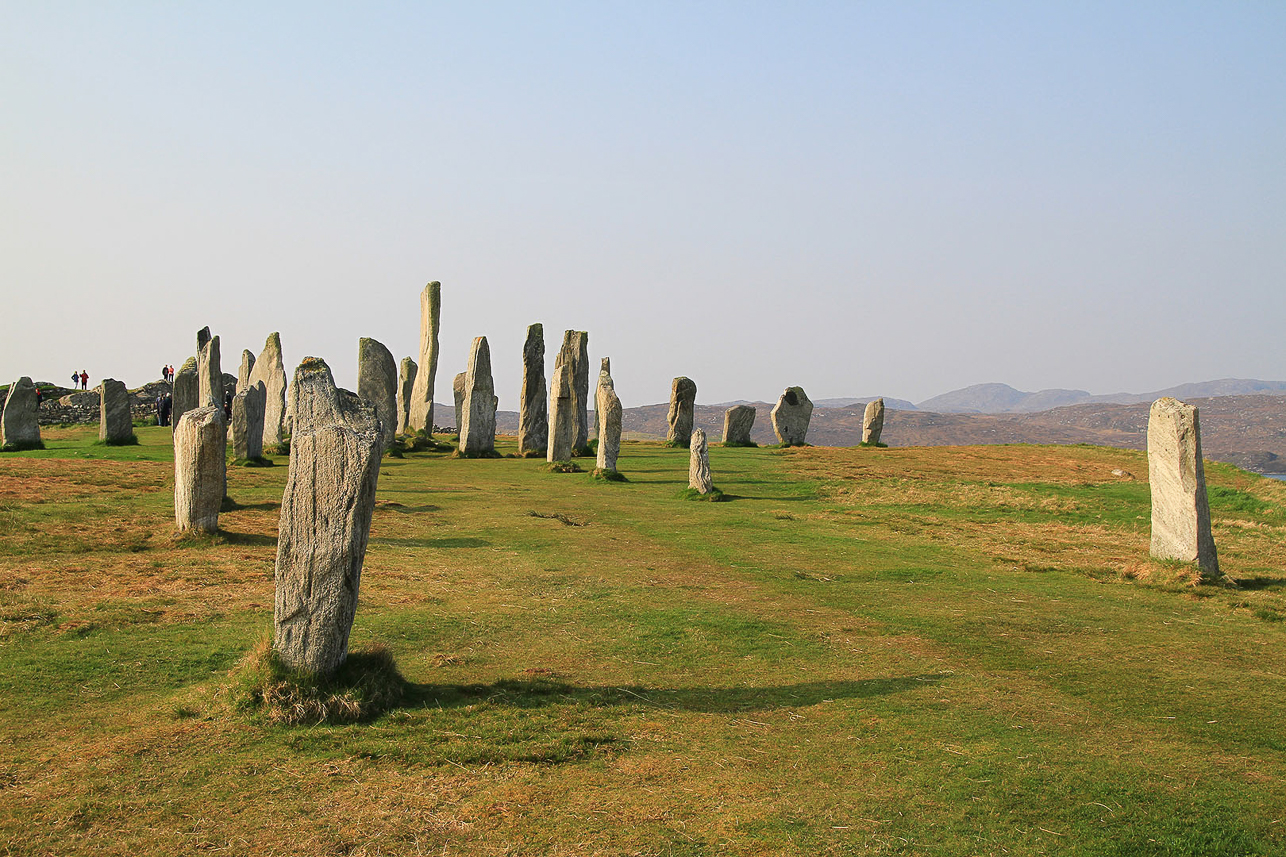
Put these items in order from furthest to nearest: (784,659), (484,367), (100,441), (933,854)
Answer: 1. (484,367)
2. (100,441)
3. (784,659)
4. (933,854)

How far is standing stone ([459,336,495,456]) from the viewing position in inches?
1222

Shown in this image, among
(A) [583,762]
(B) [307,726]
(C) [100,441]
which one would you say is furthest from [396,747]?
(C) [100,441]

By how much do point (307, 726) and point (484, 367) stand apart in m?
25.3

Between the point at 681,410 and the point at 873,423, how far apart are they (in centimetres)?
855

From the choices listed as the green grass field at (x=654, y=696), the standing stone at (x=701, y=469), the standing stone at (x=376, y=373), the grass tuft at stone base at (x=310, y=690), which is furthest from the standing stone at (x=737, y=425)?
the grass tuft at stone base at (x=310, y=690)

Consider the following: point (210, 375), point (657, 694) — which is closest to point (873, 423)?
point (210, 375)

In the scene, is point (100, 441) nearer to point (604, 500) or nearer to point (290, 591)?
point (604, 500)

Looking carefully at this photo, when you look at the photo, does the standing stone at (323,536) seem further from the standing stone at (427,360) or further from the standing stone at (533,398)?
the standing stone at (427,360)

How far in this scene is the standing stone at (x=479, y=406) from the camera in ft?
102

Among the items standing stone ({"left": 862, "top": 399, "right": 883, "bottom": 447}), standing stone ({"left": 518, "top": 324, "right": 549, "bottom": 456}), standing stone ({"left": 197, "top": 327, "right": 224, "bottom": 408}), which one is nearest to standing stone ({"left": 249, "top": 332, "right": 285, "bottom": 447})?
standing stone ({"left": 197, "top": 327, "right": 224, "bottom": 408})

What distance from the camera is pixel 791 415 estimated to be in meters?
40.5

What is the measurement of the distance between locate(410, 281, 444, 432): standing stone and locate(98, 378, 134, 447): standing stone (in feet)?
→ 33.2

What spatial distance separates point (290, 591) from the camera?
7.39m

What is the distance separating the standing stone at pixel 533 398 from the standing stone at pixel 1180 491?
21.4 m
